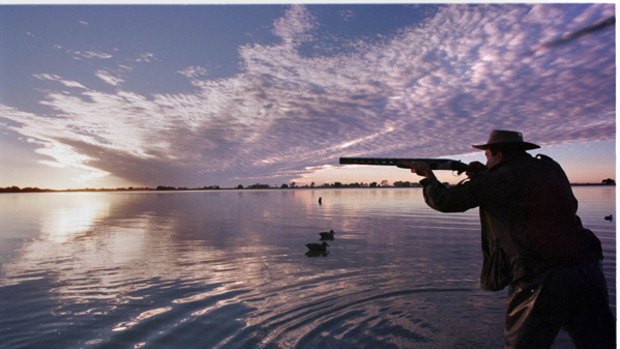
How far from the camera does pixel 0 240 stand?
16781 millimetres

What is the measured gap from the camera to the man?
340cm

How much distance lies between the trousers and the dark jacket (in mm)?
108

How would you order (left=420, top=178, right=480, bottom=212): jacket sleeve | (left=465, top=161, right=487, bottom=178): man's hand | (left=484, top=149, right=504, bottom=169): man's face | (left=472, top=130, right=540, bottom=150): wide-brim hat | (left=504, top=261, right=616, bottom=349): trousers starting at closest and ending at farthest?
(left=504, top=261, right=616, bottom=349): trousers → (left=420, top=178, right=480, bottom=212): jacket sleeve → (left=472, top=130, right=540, bottom=150): wide-brim hat → (left=484, top=149, right=504, bottom=169): man's face → (left=465, top=161, right=487, bottom=178): man's hand

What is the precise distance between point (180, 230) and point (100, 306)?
14.1m

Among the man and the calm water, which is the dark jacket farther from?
the calm water

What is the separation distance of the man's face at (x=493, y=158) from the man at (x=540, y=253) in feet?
0.57

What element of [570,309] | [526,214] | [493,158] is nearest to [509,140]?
[493,158]

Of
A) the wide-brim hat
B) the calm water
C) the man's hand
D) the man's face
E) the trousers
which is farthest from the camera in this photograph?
the calm water

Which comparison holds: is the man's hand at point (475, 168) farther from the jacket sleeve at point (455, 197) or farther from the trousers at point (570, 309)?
the trousers at point (570, 309)

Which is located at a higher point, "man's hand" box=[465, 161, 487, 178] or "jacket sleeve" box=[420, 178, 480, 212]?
"man's hand" box=[465, 161, 487, 178]

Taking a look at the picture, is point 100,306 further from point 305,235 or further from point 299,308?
point 305,235

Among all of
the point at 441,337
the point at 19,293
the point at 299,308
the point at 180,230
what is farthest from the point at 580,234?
the point at 180,230

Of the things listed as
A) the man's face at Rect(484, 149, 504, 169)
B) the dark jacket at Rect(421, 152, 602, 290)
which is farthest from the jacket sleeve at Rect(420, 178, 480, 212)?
the man's face at Rect(484, 149, 504, 169)

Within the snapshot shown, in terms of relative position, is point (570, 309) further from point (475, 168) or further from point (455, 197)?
point (475, 168)
